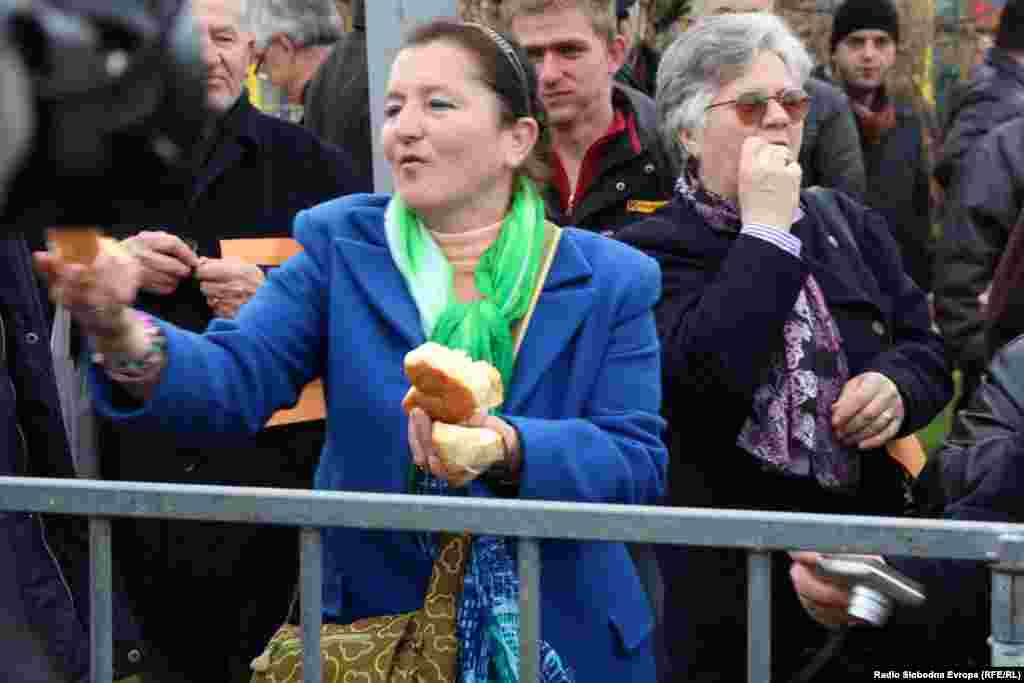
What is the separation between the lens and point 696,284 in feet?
13.2

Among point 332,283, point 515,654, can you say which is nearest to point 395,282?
point 332,283

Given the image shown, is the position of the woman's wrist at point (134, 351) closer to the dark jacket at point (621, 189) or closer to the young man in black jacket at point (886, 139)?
the dark jacket at point (621, 189)

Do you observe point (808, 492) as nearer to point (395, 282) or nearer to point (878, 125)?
point (395, 282)

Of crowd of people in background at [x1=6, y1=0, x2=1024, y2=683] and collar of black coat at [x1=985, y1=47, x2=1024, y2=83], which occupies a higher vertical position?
collar of black coat at [x1=985, y1=47, x2=1024, y2=83]

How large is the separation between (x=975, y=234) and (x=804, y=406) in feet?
10.2

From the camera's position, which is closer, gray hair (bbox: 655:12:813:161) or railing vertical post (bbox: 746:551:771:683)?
railing vertical post (bbox: 746:551:771:683)

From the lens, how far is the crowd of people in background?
3.10 meters

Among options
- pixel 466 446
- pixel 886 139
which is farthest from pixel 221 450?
pixel 886 139

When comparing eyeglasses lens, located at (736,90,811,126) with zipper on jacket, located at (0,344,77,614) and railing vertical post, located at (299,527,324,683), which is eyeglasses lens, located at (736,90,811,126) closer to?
zipper on jacket, located at (0,344,77,614)

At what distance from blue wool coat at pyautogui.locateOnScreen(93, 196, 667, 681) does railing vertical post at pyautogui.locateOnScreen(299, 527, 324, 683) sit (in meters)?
0.31

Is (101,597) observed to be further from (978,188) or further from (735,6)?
(978,188)

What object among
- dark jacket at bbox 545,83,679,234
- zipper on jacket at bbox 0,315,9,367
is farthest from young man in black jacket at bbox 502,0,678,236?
zipper on jacket at bbox 0,315,9,367

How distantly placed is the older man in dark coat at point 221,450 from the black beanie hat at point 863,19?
195 inches

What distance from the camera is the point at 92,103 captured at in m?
1.41
